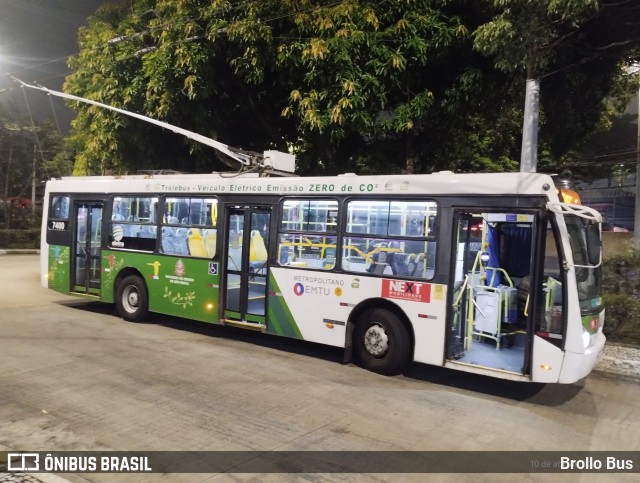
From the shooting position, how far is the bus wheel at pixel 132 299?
9828 millimetres

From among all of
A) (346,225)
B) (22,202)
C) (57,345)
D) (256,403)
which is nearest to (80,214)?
(57,345)

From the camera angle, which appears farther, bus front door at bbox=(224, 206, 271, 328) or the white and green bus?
bus front door at bbox=(224, 206, 271, 328)

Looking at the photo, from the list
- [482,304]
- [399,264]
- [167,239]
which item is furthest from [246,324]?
[482,304]

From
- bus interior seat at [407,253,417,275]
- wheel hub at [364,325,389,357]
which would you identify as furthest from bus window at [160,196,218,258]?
bus interior seat at [407,253,417,275]

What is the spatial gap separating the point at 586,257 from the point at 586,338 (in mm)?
954

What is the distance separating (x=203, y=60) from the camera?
411 inches

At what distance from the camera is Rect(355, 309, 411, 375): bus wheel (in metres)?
6.87

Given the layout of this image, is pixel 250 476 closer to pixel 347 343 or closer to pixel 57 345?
pixel 347 343

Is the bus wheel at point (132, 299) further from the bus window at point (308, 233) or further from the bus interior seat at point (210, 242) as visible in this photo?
the bus window at point (308, 233)

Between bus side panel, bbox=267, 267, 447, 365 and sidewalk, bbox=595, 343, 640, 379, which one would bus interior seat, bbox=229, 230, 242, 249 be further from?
sidewalk, bbox=595, 343, 640, 379

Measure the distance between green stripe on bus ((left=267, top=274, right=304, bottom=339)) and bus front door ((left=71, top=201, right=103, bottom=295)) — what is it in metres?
4.39

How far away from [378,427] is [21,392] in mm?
3855

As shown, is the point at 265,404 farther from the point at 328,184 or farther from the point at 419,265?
the point at 328,184

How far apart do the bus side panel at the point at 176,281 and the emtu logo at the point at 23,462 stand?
4510 millimetres
